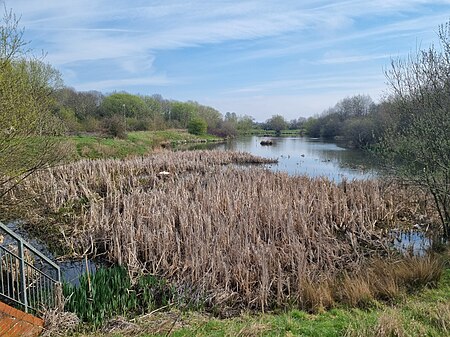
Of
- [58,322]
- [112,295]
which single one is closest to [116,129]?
[112,295]

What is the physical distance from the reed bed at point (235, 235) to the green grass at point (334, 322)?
32.3 inches

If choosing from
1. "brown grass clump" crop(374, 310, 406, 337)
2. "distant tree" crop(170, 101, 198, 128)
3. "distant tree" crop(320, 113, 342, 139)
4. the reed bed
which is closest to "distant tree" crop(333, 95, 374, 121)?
"distant tree" crop(320, 113, 342, 139)

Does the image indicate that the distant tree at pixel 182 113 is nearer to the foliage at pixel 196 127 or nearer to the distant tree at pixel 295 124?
the foliage at pixel 196 127

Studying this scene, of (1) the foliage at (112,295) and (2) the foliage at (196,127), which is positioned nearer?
(1) the foliage at (112,295)

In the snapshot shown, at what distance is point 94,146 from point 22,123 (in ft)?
70.5

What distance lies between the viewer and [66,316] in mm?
5406

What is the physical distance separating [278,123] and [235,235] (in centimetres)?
9557

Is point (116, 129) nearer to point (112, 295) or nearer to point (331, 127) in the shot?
point (112, 295)

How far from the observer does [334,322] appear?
5.13m

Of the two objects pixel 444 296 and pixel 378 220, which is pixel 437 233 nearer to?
pixel 378 220

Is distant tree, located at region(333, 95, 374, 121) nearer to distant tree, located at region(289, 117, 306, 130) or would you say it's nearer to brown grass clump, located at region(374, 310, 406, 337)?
distant tree, located at region(289, 117, 306, 130)

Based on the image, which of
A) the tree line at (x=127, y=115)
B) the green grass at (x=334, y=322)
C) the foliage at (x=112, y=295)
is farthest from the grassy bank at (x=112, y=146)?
the green grass at (x=334, y=322)

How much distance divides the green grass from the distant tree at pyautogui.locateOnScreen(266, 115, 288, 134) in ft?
310

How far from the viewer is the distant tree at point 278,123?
332 ft
